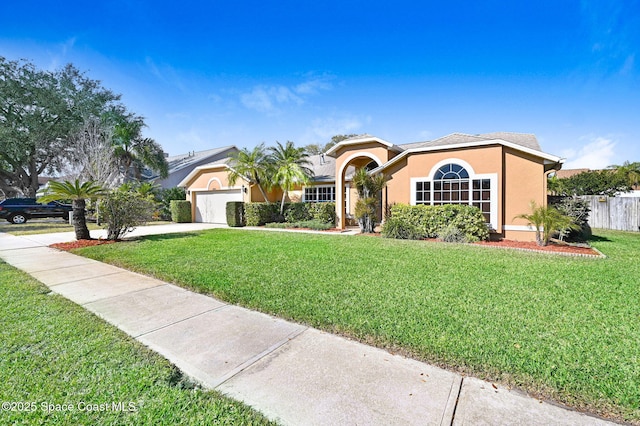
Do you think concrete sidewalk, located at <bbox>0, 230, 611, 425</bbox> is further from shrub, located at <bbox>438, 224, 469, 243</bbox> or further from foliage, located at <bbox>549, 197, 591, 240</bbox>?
foliage, located at <bbox>549, 197, 591, 240</bbox>

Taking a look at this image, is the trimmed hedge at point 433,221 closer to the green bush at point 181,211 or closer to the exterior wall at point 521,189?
the exterior wall at point 521,189

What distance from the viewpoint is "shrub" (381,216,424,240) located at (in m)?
12.1

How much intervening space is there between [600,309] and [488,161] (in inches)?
338

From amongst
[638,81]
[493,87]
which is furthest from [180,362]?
[638,81]

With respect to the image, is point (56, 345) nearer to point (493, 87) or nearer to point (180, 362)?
point (180, 362)

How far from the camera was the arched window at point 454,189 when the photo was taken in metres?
12.0

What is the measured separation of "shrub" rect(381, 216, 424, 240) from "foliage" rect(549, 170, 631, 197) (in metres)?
18.7

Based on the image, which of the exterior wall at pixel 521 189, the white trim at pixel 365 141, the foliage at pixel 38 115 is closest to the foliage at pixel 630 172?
the exterior wall at pixel 521 189

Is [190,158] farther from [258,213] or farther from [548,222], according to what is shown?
[548,222]

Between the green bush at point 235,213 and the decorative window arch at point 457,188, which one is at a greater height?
the decorative window arch at point 457,188

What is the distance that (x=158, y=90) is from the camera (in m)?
17.1

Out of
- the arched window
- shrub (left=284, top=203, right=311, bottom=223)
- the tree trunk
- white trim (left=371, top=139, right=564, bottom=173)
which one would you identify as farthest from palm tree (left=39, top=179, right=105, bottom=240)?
the arched window

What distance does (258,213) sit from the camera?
17797 millimetres

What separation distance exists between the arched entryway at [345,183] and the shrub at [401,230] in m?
3.79
